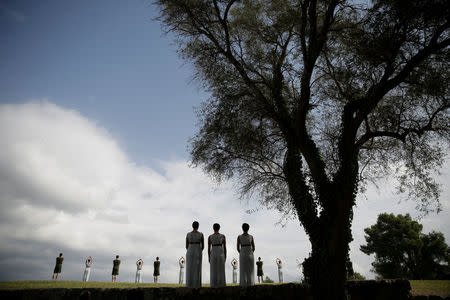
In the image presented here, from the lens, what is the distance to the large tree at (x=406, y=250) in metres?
28.1

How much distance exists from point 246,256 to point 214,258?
1200 millimetres

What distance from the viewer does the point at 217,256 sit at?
29.2ft

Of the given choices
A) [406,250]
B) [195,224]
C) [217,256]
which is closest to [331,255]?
[217,256]

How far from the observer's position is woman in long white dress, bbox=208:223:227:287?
348 inches

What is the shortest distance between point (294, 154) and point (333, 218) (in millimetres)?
3153

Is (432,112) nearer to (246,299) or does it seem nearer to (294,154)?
(294,154)

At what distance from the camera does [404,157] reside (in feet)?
37.2

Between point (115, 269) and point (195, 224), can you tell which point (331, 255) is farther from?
point (115, 269)

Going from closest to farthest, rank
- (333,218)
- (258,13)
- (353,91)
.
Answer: (333,218) → (353,91) → (258,13)

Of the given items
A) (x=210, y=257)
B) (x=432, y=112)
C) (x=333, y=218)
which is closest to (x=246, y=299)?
(x=210, y=257)

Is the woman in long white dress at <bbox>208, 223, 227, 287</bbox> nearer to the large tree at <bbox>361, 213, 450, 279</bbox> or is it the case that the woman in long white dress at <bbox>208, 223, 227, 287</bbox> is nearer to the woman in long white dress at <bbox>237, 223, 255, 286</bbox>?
the woman in long white dress at <bbox>237, 223, 255, 286</bbox>

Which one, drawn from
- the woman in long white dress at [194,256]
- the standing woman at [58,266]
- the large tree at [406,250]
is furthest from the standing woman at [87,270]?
the large tree at [406,250]

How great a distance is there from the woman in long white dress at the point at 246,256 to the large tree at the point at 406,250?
27860mm

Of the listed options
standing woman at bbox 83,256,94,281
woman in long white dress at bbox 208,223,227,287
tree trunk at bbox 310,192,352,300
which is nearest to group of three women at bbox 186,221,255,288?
woman in long white dress at bbox 208,223,227,287
